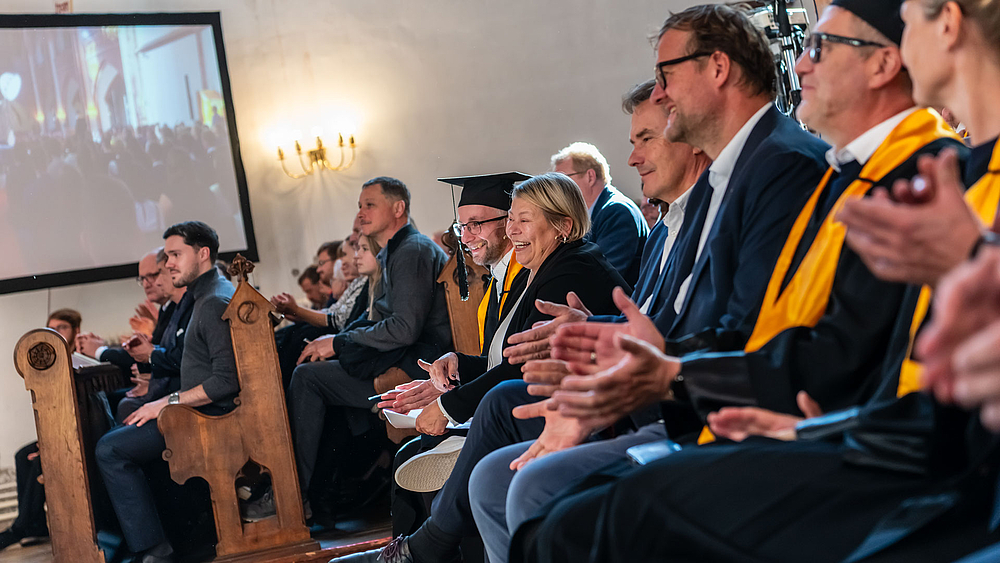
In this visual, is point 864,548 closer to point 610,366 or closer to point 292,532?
point 610,366

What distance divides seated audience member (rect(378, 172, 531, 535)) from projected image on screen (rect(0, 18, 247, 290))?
4418 millimetres

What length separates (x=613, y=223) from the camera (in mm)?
3676

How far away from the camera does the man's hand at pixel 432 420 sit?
276 centimetres

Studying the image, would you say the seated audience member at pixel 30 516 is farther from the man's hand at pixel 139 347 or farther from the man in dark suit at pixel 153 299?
the man's hand at pixel 139 347

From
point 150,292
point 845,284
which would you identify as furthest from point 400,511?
point 150,292

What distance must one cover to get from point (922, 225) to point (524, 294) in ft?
6.32

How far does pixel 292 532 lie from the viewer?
12.6ft

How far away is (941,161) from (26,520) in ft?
18.5

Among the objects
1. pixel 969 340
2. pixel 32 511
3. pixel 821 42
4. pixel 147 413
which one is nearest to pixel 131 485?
pixel 147 413

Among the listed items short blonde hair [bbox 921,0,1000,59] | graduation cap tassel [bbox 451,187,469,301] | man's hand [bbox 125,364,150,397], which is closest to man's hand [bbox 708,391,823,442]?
short blonde hair [bbox 921,0,1000,59]

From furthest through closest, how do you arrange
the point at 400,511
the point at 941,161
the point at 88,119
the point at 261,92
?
the point at 261,92
the point at 88,119
the point at 400,511
the point at 941,161

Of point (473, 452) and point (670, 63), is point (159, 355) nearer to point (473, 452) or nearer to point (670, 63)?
point (473, 452)

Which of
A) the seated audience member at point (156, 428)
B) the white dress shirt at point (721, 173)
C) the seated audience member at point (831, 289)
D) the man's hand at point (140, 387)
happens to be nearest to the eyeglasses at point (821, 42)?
the seated audience member at point (831, 289)

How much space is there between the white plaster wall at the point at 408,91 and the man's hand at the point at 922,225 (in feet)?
22.7
